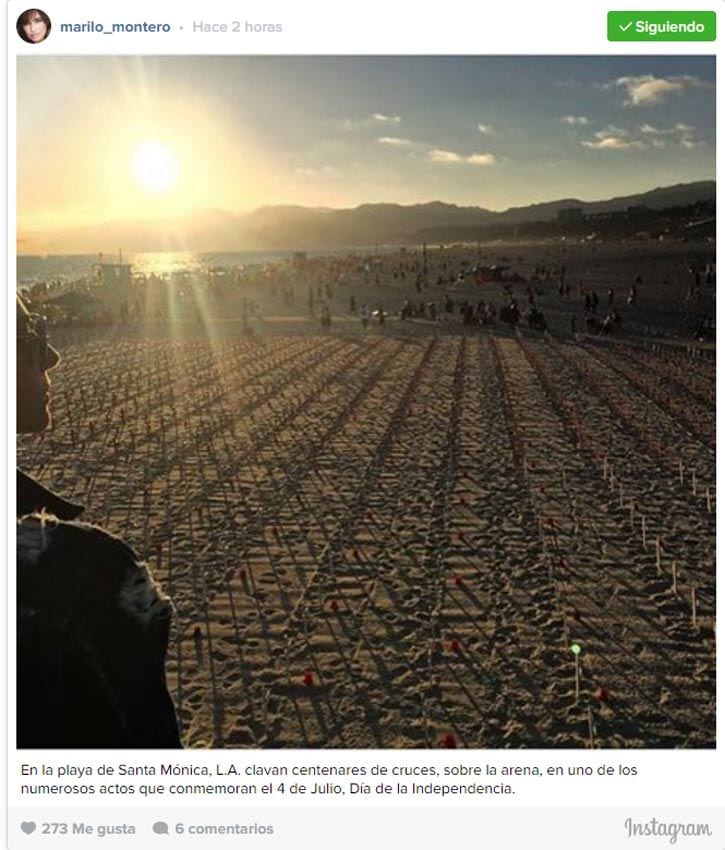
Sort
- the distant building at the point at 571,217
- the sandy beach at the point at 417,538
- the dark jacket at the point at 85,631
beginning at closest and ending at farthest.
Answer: the dark jacket at the point at 85,631 → the sandy beach at the point at 417,538 → the distant building at the point at 571,217

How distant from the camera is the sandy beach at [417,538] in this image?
7066 mm

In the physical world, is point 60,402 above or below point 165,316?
below
